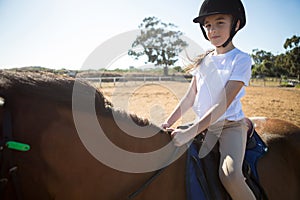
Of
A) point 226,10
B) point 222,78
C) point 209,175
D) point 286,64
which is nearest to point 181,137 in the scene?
point 209,175

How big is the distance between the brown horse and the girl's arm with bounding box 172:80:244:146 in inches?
5.2

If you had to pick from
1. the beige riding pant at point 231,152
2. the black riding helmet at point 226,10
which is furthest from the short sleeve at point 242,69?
the beige riding pant at point 231,152

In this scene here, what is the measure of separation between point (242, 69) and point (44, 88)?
1.50 metres

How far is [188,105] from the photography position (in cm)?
242

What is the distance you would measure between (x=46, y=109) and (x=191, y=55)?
1771 mm

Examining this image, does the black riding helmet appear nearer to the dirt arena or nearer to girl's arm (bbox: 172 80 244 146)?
girl's arm (bbox: 172 80 244 146)

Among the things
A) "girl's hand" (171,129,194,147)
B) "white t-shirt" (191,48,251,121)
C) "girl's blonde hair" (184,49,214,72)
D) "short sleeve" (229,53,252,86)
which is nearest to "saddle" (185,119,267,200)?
"girl's hand" (171,129,194,147)

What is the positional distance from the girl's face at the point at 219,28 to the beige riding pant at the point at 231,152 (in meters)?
0.73

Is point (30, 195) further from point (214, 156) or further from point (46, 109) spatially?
point (214, 156)

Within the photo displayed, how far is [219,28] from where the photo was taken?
80.4 inches

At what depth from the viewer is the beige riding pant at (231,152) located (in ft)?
6.01

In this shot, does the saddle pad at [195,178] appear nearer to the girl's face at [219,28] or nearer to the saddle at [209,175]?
the saddle at [209,175]

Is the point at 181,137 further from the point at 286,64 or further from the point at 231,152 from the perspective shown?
the point at 286,64

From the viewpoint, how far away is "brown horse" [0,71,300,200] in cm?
124
